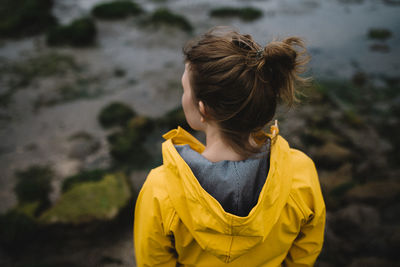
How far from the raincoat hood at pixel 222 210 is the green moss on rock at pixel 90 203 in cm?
213

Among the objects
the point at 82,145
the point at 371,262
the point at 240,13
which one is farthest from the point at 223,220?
the point at 240,13

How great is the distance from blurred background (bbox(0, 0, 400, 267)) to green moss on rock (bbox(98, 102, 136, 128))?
26 mm

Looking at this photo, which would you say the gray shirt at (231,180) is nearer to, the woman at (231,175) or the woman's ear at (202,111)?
the woman at (231,175)

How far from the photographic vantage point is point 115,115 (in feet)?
17.0

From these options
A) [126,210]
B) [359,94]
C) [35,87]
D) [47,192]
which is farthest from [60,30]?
[359,94]

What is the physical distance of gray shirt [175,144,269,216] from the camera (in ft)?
4.12

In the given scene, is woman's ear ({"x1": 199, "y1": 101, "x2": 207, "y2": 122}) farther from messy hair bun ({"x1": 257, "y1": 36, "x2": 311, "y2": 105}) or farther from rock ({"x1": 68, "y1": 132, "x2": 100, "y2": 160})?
rock ({"x1": 68, "y1": 132, "x2": 100, "y2": 160})

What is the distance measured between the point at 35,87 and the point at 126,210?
13.9 ft

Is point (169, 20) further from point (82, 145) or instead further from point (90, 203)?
point (90, 203)

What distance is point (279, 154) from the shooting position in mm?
1388

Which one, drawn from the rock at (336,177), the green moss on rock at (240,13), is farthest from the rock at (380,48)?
the rock at (336,177)

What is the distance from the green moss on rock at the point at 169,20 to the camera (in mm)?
8570

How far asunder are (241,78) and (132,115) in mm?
4262

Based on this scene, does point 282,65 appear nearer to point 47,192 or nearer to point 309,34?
point 47,192
